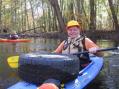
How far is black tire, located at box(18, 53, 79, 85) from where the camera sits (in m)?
5.34

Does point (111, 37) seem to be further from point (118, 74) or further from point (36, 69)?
point (36, 69)

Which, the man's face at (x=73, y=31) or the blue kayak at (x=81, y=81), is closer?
the blue kayak at (x=81, y=81)

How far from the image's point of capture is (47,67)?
17.5ft

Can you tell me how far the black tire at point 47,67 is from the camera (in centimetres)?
534

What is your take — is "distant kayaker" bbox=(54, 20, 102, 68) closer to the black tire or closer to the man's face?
the man's face

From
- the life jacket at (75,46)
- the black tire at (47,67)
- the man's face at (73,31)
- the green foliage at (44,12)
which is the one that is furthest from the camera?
the green foliage at (44,12)

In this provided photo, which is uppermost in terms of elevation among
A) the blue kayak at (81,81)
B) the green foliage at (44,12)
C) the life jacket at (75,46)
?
the green foliage at (44,12)

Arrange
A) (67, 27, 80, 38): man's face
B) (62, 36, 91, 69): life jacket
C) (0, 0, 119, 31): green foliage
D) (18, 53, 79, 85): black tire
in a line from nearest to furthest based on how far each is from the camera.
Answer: (18, 53, 79, 85): black tire → (67, 27, 80, 38): man's face → (62, 36, 91, 69): life jacket → (0, 0, 119, 31): green foliage

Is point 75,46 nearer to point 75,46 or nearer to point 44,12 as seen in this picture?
point 75,46

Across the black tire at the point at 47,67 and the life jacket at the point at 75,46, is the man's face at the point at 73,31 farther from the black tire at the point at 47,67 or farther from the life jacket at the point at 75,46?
the black tire at the point at 47,67

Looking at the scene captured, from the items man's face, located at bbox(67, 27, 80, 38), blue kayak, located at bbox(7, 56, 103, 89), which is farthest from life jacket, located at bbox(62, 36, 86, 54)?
blue kayak, located at bbox(7, 56, 103, 89)

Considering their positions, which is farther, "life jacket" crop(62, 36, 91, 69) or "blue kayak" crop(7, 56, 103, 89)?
"life jacket" crop(62, 36, 91, 69)

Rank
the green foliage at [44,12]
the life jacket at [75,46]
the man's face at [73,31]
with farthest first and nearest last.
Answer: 1. the green foliage at [44,12]
2. the life jacket at [75,46]
3. the man's face at [73,31]

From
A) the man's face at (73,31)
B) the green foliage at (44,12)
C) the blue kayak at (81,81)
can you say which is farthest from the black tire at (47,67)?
the green foliage at (44,12)
